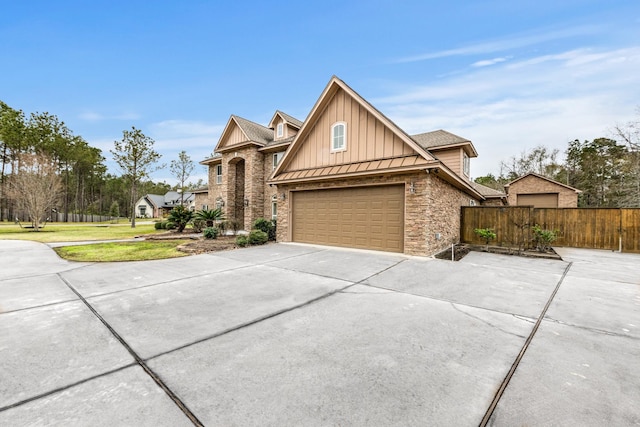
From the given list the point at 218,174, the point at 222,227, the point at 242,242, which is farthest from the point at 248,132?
the point at 242,242

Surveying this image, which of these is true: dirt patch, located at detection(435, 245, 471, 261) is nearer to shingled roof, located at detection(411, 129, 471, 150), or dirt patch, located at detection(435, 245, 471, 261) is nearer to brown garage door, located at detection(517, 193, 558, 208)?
shingled roof, located at detection(411, 129, 471, 150)

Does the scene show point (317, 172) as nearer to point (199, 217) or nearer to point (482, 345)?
point (482, 345)

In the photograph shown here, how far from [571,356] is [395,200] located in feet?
22.1

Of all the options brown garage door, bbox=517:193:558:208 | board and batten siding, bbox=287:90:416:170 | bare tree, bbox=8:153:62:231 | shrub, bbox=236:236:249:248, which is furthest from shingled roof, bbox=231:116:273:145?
brown garage door, bbox=517:193:558:208

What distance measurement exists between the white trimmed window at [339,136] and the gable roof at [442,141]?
6.08 meters

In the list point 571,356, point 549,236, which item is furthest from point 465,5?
point 571,356

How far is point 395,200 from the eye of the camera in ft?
30.1

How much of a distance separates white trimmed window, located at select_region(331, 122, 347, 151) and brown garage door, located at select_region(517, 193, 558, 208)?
58.1 feet

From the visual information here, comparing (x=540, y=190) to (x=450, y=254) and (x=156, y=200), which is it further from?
(x=156, y=200)

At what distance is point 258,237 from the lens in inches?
462

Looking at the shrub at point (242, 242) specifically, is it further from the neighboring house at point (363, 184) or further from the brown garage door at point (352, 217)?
the brown garage door at point (352, 217)

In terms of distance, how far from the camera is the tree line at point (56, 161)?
76.4ft

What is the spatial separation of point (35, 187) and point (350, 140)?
88.9ft

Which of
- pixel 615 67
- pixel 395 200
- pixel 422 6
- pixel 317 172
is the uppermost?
pixel 422 6
